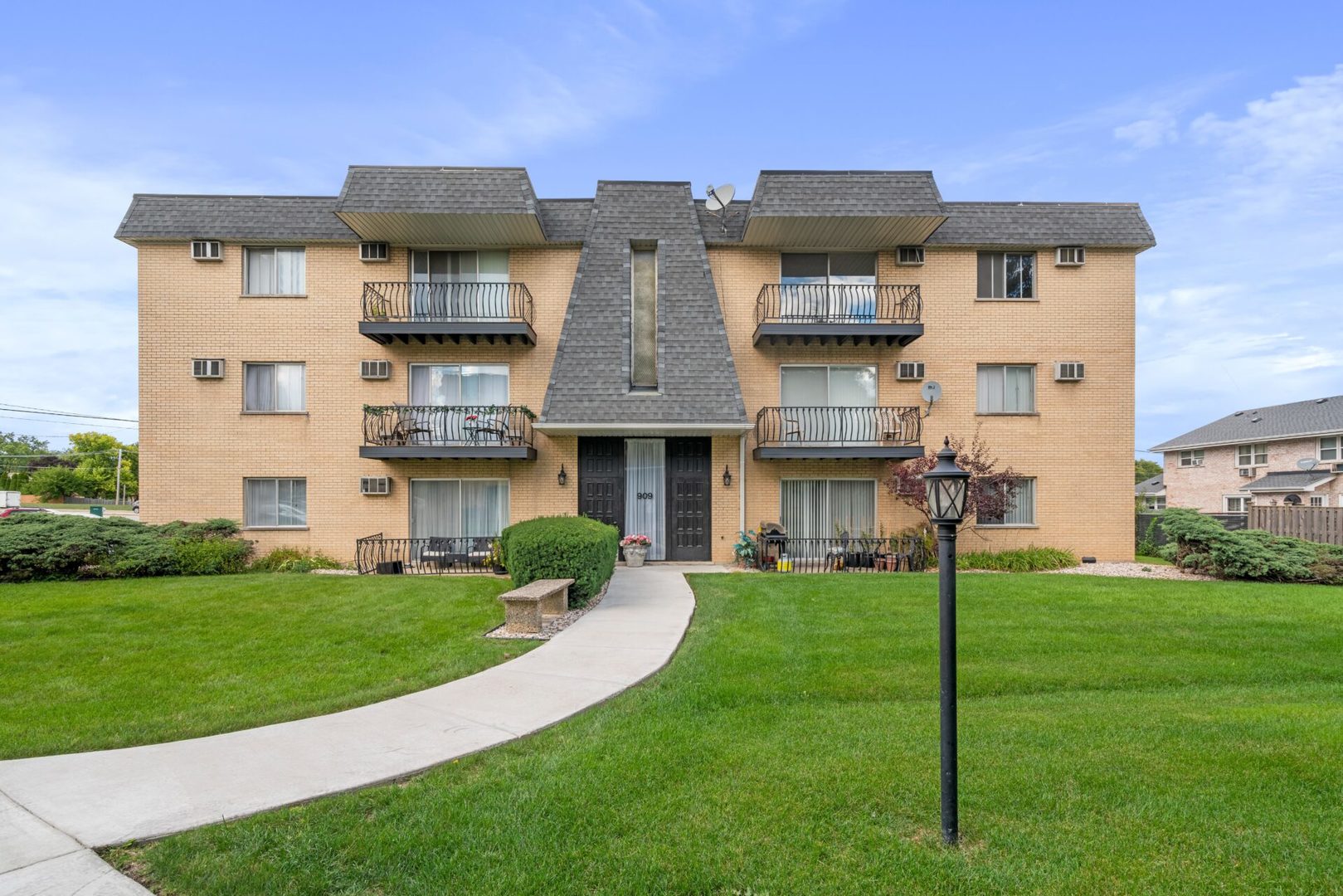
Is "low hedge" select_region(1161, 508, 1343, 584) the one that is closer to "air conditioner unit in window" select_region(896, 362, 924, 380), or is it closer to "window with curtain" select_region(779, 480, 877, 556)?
"air conditioner unit in window" select_region(896, 362, 924, 380)

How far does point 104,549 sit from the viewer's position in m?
12.9

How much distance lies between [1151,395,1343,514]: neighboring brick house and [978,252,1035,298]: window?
16015 millimetres

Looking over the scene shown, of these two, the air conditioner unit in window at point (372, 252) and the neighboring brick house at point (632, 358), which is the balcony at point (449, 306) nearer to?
the neighboring brick house at point (632, 358)

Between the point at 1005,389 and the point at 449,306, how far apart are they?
13.3 m

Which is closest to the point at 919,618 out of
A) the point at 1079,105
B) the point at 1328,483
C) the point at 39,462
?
the point at 1079,105

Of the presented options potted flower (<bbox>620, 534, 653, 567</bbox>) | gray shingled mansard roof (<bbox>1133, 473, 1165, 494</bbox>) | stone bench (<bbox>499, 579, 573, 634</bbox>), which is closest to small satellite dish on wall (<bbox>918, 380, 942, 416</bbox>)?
potted flower (<bbox>620, 534, 653, 567</bbox>)

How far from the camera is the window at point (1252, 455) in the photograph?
98.2 ft

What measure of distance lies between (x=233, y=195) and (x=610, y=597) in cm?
1313

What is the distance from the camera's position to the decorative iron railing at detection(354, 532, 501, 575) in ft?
47.0

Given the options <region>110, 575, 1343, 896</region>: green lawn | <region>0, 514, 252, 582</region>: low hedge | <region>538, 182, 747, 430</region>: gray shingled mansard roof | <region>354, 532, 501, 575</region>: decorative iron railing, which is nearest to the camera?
<region>110, 575, 1343, 896</region>: green lawn

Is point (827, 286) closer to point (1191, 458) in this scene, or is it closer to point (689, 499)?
point (689, 499)

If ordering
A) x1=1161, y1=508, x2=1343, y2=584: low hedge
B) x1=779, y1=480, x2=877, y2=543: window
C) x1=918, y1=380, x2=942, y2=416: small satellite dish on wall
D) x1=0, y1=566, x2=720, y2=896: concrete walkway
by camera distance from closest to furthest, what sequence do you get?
x1=0, y1=566, x2=720, y2=896: concrete walkway
x1=1161, y1=508, x2=1343, y2=584: low hedge
x1=918, y1=380, x2=942, y2=416: small satellite dish on wall
x1=779, y1=480, x2=877, y2=543: window

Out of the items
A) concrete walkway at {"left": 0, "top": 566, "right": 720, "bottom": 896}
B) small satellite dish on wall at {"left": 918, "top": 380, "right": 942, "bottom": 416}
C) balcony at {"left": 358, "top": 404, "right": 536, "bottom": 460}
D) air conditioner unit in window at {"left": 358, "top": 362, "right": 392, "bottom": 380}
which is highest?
air conditioner unit in window at {"left": 358, "top": 362, "right": 392, "bottom": 380}

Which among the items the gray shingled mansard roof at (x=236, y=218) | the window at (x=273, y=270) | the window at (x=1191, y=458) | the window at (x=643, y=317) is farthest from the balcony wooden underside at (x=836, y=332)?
the window at (x=1191, y=458)
